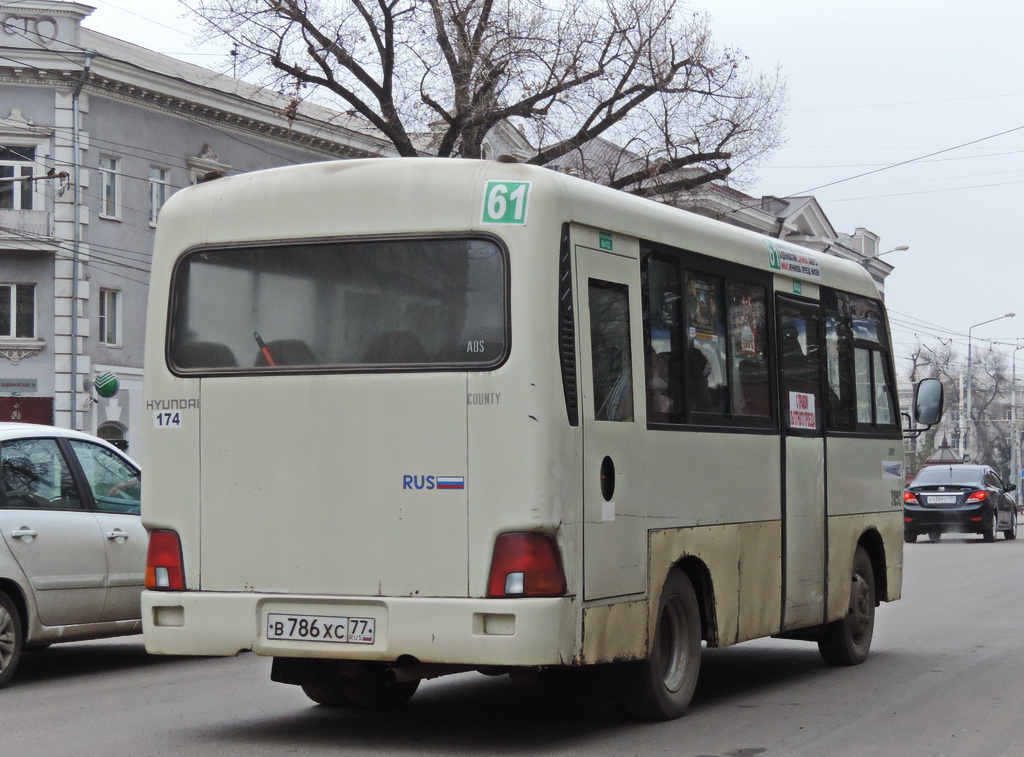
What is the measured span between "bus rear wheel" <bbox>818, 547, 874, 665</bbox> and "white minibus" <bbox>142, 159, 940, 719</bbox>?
2.58 m

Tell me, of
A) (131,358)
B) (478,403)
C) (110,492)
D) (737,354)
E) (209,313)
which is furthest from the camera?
(131,358)

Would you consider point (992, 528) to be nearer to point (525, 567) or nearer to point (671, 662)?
point (671, 662)

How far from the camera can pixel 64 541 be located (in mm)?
10352

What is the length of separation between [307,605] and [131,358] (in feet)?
108

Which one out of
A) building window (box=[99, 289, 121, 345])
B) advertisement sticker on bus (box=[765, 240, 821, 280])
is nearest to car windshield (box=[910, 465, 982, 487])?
building window (box=[99, 289, 121, 345])

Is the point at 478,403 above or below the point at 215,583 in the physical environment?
above

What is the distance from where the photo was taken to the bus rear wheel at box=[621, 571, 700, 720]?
8.05 meters

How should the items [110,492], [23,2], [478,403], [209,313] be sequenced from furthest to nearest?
[23,2] < [110,492] < [209,313] < [478,403]

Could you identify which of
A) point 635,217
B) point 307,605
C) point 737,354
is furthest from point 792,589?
point 307,605

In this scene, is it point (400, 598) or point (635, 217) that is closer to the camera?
point (400, 598)

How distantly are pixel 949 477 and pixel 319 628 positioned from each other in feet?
88.7

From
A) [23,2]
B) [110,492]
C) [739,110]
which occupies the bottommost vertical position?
[110,492]

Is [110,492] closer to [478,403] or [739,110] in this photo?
[478,403]

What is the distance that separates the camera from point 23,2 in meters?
36.9
